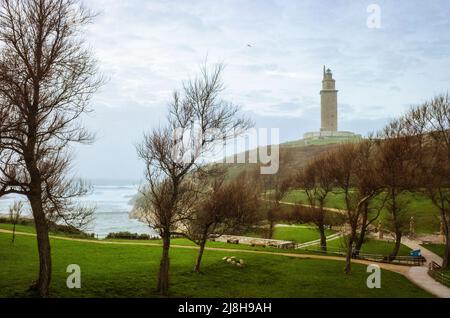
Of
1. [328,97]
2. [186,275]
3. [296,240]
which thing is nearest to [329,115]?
[328,97]

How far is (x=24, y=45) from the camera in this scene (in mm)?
17719

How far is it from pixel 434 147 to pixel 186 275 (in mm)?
26618

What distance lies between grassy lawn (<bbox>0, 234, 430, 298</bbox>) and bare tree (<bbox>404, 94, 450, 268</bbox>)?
867 cm

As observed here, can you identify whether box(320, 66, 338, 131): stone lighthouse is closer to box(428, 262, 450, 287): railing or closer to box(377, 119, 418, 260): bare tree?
box(377, 119, 418, 260): bare tree

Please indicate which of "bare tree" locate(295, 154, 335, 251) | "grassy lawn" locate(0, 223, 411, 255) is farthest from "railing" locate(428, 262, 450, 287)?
"bare tree" locate(295, 154, 335, 251)

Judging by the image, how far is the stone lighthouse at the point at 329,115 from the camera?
160125 mm

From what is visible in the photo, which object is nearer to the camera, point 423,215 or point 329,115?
point 423,215

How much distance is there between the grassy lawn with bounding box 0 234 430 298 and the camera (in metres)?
23.3

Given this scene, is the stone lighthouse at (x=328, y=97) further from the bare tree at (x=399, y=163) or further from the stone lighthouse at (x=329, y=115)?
the bare tree at (x=399, y=163)

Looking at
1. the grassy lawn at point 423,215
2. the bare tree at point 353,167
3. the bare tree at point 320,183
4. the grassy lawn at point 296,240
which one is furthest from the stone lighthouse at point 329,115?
the bare tree at point 353,167

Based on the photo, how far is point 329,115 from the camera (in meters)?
164

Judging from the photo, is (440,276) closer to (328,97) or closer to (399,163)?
(399,163)

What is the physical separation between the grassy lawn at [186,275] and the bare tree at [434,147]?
867 centimetres
